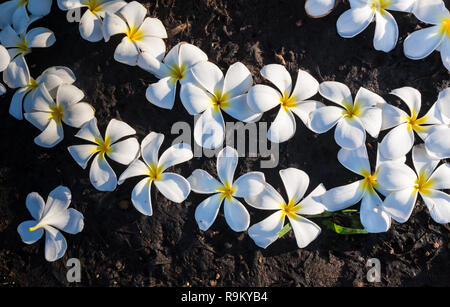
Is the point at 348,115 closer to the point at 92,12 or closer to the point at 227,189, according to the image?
the point at 227,189

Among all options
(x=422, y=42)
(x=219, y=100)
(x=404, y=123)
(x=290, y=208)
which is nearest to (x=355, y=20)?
(x=422, y=42)

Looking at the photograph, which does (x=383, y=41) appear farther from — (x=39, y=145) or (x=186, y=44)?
(x=39, y=145)

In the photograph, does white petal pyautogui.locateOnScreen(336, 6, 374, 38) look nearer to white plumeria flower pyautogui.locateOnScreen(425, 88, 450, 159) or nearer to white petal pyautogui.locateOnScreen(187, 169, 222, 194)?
white plumeria flower pyautogui.locateOnScreen(425, 88, 450, 159)

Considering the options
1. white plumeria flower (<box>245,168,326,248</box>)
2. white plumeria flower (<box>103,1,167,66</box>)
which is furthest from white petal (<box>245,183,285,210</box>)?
white plumeria flower (<box>103,1,167,66</box>)

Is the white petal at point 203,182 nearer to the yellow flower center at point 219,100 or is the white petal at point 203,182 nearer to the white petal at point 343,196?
the yellow flower center at point 219,100

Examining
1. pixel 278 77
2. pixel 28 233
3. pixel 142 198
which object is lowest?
pixel 28 233

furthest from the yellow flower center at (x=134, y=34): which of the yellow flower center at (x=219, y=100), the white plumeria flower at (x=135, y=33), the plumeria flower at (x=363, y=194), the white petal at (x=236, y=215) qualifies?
the plumeria flower at (x=363, y=194)
